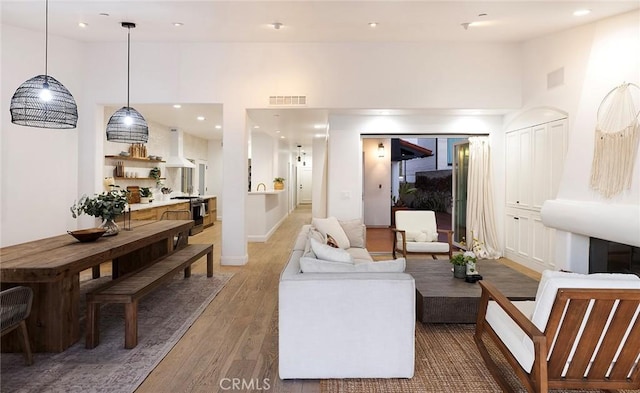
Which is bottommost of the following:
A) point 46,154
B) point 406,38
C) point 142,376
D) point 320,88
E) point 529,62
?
point 142,376

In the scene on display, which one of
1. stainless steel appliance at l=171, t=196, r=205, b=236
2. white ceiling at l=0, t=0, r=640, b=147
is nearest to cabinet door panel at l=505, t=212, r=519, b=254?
white ceiling at l=0, t=0, r=640, b=147

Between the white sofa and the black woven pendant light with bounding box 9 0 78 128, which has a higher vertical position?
the black woven pendant light with bounding box 9 0 78 128

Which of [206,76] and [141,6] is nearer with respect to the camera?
[141,6]

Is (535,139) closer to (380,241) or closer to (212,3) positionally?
(380,241)

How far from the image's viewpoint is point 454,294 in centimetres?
334

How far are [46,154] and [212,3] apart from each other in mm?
3266

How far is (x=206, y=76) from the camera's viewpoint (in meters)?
5.57

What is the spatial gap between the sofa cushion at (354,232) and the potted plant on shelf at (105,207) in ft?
9.47

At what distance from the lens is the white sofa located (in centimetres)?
238

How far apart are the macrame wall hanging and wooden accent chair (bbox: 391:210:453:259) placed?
2.04 metres

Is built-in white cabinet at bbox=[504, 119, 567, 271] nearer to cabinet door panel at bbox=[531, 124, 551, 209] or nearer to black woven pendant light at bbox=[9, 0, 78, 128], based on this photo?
cabinet door panel at bbox=[531, 124, 551, 209]

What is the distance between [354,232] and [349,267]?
8.61 ft

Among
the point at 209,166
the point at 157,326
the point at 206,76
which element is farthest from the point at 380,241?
the point at 209,166

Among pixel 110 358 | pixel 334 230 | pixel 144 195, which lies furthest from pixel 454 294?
pixel 144 195
